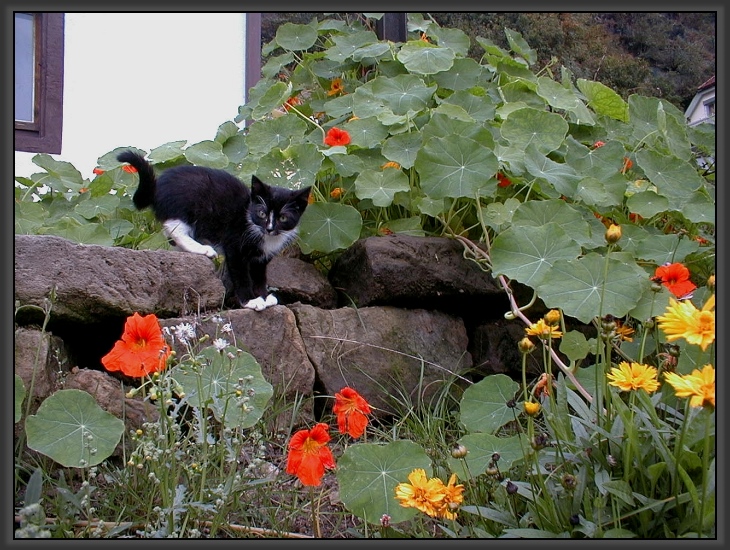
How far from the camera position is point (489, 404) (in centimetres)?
196

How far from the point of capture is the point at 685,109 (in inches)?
175

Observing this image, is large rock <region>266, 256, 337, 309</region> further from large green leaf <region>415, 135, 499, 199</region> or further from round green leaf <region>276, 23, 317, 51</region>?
round green leaf <region>276, 23, 317, 51</region>

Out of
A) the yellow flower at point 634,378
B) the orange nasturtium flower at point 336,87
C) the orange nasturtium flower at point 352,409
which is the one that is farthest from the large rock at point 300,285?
the yellow flower at point 634,378

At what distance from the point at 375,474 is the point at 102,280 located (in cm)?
99

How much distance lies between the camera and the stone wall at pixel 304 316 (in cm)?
189

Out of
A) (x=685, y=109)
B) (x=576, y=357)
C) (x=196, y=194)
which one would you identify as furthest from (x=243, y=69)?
(x=576, y=357)

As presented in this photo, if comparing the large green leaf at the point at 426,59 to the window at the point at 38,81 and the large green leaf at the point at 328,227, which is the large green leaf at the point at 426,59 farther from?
the window at the point at 38,81

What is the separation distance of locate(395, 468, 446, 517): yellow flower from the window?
3516 mm

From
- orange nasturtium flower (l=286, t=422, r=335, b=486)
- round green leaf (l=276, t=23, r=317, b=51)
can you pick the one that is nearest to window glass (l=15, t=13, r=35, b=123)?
round green leaf (l=276, t=23, r=317, b=51)

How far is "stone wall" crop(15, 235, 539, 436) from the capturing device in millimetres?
1888

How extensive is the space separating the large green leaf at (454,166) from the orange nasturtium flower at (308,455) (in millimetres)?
1230

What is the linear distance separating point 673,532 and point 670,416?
16.9 inches

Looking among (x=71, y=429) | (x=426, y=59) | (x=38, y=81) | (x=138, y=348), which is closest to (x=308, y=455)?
(x=138, y=348)

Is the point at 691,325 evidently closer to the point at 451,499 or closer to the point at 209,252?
the point at 451,499
